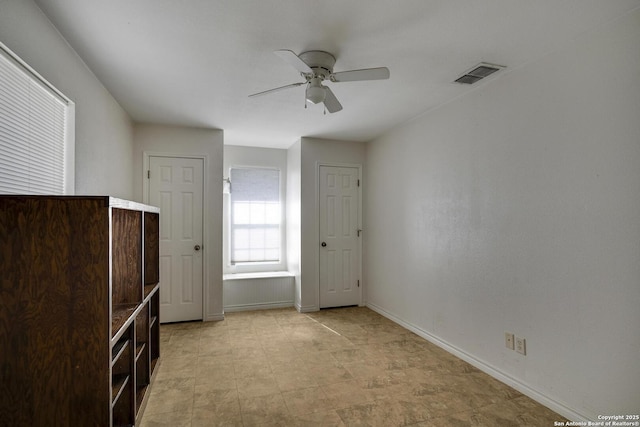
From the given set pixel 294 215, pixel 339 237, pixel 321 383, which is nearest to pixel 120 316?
pixel 321 383

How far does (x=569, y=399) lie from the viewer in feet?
6.90

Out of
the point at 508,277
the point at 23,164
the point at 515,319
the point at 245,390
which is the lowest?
the point at 245,390

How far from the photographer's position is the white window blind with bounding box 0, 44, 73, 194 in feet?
4.99

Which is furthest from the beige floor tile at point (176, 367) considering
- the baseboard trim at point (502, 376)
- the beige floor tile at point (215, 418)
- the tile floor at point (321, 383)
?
the baseboard trim at point (502, 376)

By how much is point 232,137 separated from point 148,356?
2.96 meters

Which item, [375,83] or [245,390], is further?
[375,83]

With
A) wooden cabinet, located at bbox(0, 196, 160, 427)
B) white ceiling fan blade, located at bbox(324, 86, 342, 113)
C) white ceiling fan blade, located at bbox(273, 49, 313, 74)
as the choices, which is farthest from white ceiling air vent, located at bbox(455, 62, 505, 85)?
wooden cabinet, located at bbox(0, 196, 160, 427)

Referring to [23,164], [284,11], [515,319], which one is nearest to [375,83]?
[284,11]

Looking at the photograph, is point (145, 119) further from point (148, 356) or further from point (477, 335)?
point (477, 335)

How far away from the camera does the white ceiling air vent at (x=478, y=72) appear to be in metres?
2.40

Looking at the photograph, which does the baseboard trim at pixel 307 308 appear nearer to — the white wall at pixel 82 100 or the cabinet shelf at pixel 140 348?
the cabinet shelf at pixel 140 348

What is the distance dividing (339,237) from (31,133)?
3.55m

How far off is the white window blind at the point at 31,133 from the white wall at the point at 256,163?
2.80m

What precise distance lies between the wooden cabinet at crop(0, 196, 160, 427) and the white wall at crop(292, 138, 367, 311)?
3.11 metres
